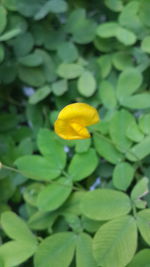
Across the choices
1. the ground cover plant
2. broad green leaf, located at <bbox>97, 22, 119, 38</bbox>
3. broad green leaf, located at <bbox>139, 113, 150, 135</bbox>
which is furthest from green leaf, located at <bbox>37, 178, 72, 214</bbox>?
broad green leaf, located at <bbox>97, 22, 119, 38</bbox>

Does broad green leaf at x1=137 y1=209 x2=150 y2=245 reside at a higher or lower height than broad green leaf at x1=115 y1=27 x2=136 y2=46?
lower

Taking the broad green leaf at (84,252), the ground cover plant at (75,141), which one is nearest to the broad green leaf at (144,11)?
the ground cover plant at (75,141)

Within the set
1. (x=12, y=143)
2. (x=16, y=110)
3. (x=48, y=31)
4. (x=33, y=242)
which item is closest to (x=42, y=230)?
(x=33, y=242)

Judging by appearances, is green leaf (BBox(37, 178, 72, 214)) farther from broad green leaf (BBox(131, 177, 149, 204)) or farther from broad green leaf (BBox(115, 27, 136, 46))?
broad green leaf (BBox(115, 27, 136, 46))

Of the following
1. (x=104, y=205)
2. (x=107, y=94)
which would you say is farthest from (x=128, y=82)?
(x=104, y=205)

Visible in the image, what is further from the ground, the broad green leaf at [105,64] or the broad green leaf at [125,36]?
the broad green leaf at [125,36]

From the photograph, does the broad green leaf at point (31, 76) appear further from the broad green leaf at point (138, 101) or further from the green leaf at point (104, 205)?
the green leaf at point (104, 205)

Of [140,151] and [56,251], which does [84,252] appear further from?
[140,151]
